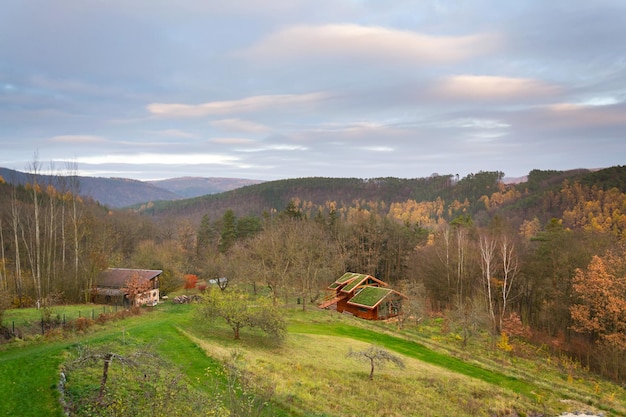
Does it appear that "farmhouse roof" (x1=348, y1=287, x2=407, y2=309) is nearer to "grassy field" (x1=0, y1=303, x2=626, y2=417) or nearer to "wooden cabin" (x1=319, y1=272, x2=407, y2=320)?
"wooden cabin" (x1=319, y1=272, x2=407, y2=320)

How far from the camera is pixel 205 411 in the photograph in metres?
9.48

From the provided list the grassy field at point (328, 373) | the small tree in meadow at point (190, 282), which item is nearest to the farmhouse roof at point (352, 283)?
the grassy field at point (328, 373)

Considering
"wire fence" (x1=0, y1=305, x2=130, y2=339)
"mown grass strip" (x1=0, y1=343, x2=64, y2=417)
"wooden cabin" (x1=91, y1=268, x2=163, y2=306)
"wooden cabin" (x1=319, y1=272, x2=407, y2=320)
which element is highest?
"mown grass strip" (x1=0, y1=343, x2=64, y2=417)

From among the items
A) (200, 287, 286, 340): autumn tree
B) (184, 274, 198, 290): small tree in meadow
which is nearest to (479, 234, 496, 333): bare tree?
(200, 287, 286, 340): autumn tree

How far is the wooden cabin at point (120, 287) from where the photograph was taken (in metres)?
40.1

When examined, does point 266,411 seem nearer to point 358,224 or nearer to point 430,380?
point 430,380

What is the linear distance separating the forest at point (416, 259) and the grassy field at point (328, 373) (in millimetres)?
5252

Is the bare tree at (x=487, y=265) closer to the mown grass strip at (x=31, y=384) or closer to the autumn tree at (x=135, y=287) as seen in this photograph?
the autumn tree at (x=135, y=287)

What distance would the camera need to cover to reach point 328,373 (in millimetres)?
22172

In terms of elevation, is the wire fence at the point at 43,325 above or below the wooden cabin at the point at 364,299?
above

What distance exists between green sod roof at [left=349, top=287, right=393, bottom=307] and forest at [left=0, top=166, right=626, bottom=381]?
417 cm

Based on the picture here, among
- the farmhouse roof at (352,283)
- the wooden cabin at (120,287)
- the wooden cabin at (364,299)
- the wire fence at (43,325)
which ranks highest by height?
the wire fence at (43,325)

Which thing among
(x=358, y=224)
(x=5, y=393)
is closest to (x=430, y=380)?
(x=5, y=393)

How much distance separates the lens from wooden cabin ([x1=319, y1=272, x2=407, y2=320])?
48.3 metres
